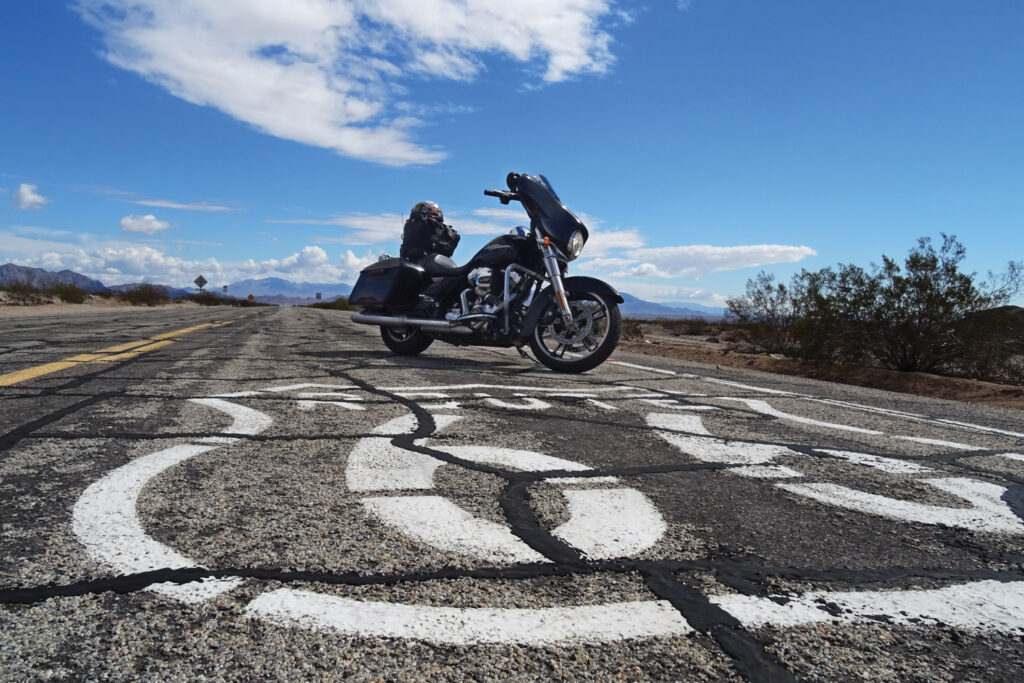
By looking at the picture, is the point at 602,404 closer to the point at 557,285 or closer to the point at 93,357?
the point at 557,285

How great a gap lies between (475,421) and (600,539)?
1359mm

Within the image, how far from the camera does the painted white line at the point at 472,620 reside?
88cm

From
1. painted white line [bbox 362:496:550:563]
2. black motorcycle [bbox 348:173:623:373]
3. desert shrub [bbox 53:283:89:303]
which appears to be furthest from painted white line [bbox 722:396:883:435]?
desert shrub [bbox 53:283:89:303]

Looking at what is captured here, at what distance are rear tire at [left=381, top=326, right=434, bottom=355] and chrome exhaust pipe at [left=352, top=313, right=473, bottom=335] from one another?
0.17 metres

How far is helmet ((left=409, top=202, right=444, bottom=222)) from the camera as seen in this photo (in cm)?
646

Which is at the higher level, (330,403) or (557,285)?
(557,285)

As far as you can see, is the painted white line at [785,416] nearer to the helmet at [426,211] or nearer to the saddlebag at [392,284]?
the saddlebag at [392,284]

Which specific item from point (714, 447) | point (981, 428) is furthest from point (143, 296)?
point (981, 428)

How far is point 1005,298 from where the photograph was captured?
9.16 metres

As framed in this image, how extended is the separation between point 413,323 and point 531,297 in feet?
4.09

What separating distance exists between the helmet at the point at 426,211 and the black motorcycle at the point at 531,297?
0.64 meters

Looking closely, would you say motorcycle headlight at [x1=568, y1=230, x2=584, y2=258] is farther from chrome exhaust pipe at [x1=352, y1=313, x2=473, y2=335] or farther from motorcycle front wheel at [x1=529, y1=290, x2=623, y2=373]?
chrome exhaust pipe at [x1=352, y1=313, x2=473, y2=335]

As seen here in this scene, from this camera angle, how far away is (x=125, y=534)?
1.19 metres

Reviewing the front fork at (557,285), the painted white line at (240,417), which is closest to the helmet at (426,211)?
the front fork at (557,285)
